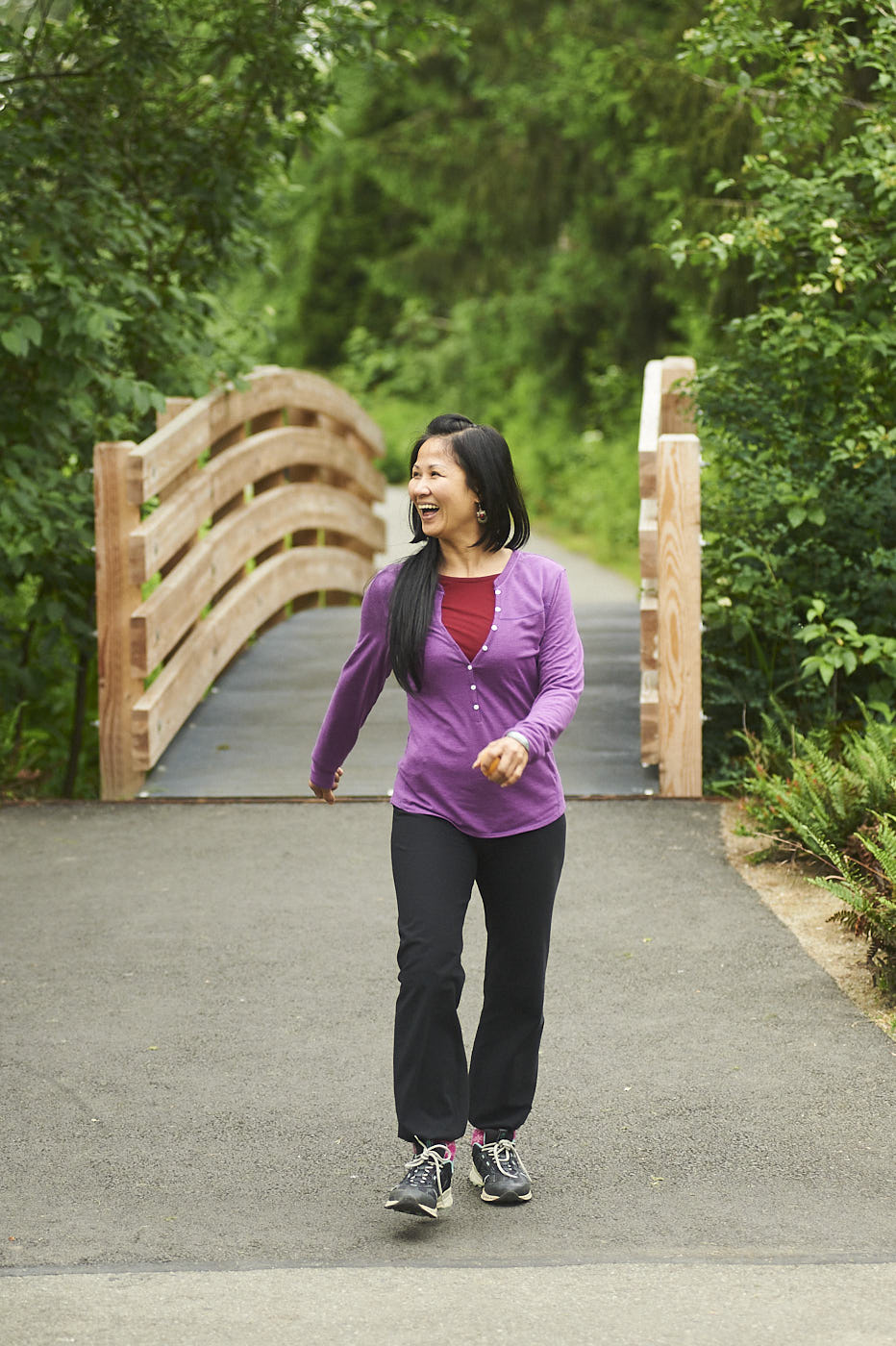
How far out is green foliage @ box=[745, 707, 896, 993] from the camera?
5676 millimetres

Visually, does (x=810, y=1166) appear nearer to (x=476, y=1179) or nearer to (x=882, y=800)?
(x=476, y=1179)

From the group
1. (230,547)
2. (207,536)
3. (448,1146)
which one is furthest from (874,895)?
(230,547)

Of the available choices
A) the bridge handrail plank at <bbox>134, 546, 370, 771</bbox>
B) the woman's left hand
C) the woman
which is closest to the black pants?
the woman

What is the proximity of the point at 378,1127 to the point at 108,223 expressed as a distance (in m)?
5.70

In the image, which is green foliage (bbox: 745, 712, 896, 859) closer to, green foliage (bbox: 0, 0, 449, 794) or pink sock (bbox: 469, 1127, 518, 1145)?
pink sock (bbox: 469, 1127, 518, 1145)

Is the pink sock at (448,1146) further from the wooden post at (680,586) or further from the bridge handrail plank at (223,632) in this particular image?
the bridge handrail plank at (223,632)

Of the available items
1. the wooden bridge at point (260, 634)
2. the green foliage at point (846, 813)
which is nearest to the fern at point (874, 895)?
the green foliage at point (846, 813)

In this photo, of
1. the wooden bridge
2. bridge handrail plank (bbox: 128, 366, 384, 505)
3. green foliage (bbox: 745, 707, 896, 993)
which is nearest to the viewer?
green foliage (bbox: 745, 707, 896, 993)

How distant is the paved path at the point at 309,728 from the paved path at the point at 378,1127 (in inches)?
47.5

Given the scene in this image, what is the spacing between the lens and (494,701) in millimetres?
3990

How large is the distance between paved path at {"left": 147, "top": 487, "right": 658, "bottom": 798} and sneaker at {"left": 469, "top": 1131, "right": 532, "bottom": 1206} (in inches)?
166

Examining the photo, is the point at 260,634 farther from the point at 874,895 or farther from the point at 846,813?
the point at 874,895

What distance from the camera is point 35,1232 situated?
3947 millimetres

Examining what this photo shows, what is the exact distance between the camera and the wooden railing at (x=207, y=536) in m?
8.45
